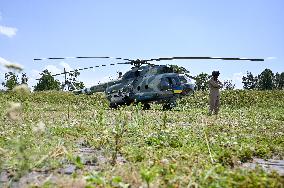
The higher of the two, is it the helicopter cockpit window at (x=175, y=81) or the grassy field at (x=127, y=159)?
the helicopter cockpit window at (x=175, y=81)

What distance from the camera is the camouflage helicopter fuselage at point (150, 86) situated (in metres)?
26.9

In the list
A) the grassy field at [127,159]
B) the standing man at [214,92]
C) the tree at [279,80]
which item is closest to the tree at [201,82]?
the standing man at [214,92]

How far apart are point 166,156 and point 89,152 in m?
1.77

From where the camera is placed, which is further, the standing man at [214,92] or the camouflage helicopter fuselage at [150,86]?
the camouflage helicopter fuselage at [150,86]

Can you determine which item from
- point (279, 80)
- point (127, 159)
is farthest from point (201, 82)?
point (279, 80)

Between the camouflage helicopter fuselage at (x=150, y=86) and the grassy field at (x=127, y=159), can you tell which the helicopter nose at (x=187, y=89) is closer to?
the camouflage helicopter fuselage at (x=150, y=86)

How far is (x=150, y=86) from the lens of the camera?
2781 cm

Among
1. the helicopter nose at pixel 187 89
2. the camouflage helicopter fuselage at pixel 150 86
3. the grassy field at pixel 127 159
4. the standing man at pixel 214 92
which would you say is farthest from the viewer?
the camouflage helicopter fuselage at pixel 150 86

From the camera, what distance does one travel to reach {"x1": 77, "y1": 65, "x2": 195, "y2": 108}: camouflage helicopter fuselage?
26.9 m

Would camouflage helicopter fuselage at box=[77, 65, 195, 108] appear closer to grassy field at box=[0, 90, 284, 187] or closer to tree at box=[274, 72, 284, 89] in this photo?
grassy field at box=[0, 90, 284, 187]

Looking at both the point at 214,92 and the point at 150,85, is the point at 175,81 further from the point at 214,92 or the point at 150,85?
the point at 214,92

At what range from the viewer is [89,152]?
768 cm

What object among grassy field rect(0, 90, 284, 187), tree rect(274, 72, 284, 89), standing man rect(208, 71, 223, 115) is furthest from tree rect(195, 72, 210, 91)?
tree rect(274, 72, 284, 89)

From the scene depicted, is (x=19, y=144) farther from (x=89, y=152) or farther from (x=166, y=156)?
(x=89, y=152)
